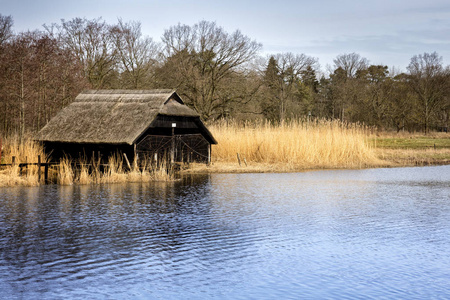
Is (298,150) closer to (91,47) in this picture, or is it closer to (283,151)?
(283,151)

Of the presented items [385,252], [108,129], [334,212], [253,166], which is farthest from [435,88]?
[385,252]

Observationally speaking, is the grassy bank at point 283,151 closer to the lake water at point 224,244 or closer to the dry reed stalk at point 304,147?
the dry reed stalk at point 304,147

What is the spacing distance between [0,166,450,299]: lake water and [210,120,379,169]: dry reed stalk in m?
7.46

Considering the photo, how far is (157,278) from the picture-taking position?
267 inches

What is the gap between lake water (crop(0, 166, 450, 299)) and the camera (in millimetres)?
6434

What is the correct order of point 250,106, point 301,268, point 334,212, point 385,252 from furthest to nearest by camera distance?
1. point 250,106
2. point 334,212
3. point 385,252
4. point 301,268

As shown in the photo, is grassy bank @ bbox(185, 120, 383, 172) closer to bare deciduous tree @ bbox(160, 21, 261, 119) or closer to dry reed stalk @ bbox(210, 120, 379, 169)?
dry reed stalk @ bbox(210, 120, 379, 169)

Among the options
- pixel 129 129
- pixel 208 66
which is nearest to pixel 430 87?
pixel 208 66

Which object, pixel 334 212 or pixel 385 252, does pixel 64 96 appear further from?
pixel 385 252

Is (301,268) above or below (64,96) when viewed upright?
below

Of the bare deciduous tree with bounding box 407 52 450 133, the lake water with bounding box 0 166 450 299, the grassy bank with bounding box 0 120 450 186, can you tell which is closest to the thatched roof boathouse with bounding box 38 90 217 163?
A: the grassy bank with bounding box 0 120 450 186

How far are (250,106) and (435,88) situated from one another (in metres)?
19.2

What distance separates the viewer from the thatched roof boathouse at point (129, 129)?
19.8 meters

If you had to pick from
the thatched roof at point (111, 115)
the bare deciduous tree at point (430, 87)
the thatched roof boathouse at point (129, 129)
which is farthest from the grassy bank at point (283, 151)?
the bare deciduous tree at point (430, 87)
